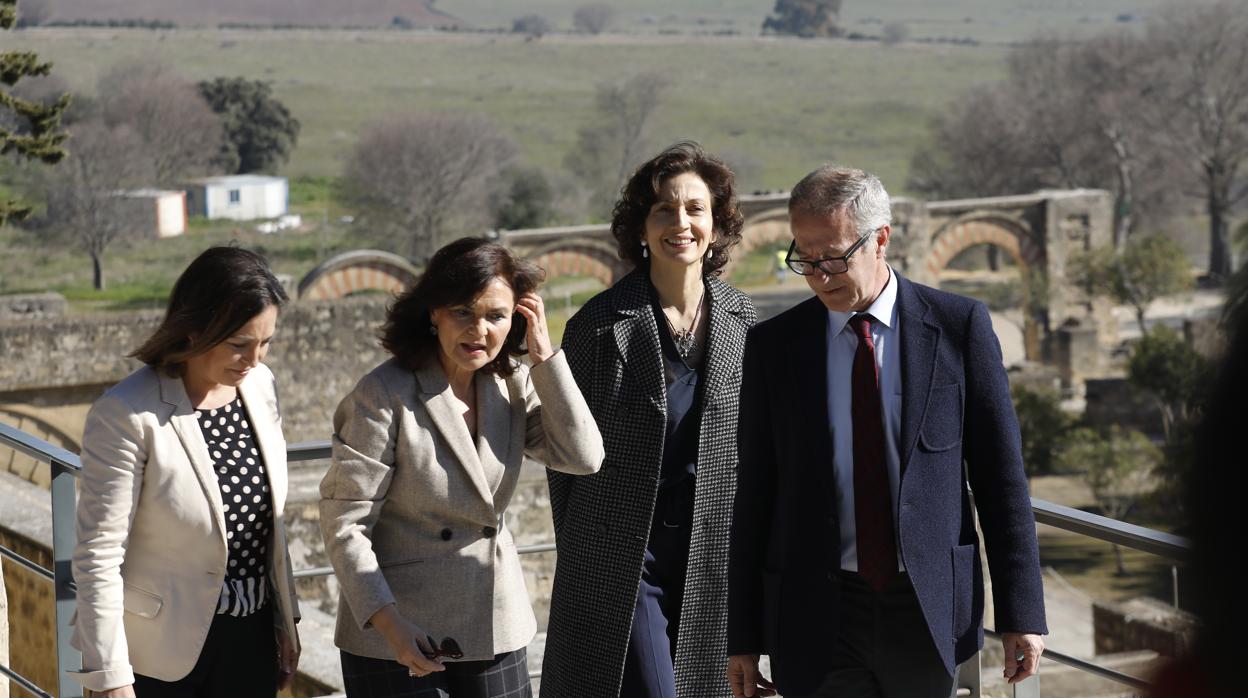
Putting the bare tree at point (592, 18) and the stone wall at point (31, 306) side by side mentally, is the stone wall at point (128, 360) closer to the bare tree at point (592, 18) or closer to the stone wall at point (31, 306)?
the stone wall at point (31, 306)

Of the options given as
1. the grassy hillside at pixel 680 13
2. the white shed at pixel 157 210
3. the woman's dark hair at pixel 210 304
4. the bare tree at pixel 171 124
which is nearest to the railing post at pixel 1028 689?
the woman's dark hair at pixel 210 304

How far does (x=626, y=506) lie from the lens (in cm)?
385

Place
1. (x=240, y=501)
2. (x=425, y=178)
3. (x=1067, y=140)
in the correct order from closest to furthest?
(x=240, y=501) → (x=425, y=178) → (x=1067, y=140)

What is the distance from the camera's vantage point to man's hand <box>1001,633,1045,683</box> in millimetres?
3150

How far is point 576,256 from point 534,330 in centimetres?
2740

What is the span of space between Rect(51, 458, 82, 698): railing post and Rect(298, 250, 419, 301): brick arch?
2313cm

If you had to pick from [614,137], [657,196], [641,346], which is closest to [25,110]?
[657,196]

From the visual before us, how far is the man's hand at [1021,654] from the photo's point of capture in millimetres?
3150

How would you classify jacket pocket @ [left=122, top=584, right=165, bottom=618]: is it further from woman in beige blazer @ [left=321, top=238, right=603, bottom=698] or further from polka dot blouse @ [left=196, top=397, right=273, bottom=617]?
woman in beige blazer @ [left=321, top=238, right=603, bottom=698]

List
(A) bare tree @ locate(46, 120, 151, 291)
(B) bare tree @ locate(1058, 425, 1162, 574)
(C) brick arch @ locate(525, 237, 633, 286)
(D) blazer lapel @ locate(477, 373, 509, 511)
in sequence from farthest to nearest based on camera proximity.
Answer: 1. (A) bare tree @ locate(46, 120, 151, 291)
2. (C) brick arch @ locate(525, 237, 633, 286)
3. (B) bare tree @ locate(1058, 425, 1162, 574)
4. (D) blazer lapel @ locate(477, 373, 509, 511)

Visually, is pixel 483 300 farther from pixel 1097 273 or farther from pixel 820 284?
pixel 1097 273

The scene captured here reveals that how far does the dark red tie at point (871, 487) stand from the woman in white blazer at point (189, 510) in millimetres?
1303

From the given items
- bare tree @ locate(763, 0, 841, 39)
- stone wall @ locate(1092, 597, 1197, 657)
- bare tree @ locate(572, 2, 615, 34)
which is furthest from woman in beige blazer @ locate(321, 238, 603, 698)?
bare tree @ locate(763, 0, 841, 39)

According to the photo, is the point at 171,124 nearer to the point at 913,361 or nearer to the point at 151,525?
the point at 151,525
